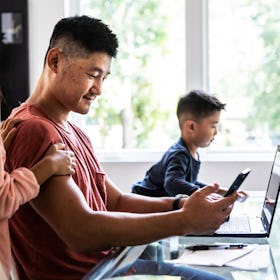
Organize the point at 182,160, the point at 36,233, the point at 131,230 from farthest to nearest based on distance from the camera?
1. the point at 182,160
2. the point at 36,233
3. the point at 131,230

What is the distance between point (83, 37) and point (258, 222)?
36.6 inches

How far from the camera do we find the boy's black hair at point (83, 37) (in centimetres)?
159

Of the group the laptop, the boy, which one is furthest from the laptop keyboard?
the boy

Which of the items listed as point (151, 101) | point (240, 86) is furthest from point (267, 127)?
point (151, 101)

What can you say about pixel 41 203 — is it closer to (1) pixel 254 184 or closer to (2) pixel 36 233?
(2) pixel 36 233

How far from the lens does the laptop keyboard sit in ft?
6.02

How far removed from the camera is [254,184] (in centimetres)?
356

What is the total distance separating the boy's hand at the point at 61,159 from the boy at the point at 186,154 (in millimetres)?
1025

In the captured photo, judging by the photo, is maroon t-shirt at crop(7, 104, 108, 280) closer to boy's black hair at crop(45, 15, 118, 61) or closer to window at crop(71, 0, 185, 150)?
boy's black hair at crop(45, 15, 118, 61)

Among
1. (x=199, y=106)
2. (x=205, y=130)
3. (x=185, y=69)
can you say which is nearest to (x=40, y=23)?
(x=185, y=69)

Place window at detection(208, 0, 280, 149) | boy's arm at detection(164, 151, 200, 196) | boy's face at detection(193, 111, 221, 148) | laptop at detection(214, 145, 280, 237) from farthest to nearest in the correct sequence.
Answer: window at detection(208, 0, 280, 149) → boy's face at detection(193, 111, 221, 148) → boy's arm at detection(164, 151, 200, 196) → laptop at detection(214, 145, 280, 237)

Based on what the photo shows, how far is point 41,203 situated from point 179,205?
604 millimetres

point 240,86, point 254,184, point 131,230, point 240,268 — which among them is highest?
point 240,86

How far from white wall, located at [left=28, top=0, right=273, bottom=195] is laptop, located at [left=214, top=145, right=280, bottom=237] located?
1.45 meters
